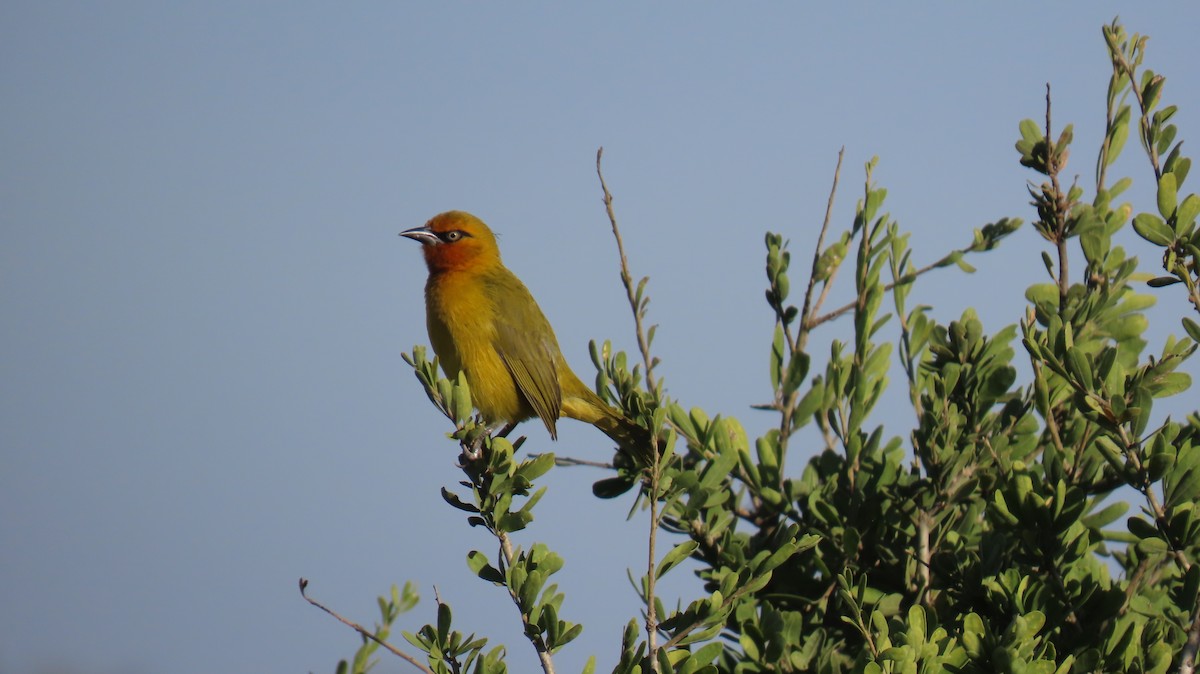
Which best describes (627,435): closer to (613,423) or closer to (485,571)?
(613,423)

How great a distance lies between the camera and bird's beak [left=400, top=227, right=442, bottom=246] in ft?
19.9

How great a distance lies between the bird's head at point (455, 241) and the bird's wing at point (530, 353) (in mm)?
454

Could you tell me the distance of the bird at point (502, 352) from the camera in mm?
5160

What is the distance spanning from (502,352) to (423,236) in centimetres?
115

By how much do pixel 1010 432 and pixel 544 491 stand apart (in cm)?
122

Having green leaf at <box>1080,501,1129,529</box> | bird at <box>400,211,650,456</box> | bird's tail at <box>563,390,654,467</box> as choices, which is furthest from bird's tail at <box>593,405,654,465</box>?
green leaf at <box>1080,501,1129,529</box>

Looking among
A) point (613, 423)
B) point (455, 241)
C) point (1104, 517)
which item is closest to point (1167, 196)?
point (1104, 517)

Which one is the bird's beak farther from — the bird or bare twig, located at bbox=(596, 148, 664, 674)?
bare twig, located at bbox=(596, 148, 664, 674)

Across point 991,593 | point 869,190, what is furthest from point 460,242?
point 991,593

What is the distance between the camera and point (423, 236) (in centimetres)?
607

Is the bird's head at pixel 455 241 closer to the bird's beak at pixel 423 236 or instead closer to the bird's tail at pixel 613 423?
the bird's beak at pixel 423 236

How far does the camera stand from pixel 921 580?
2.70 metres

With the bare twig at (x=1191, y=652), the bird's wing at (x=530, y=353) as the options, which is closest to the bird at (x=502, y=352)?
the bird's wing at (x=530, y=353)

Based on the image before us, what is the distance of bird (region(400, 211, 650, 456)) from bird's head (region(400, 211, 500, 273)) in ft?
0.65
